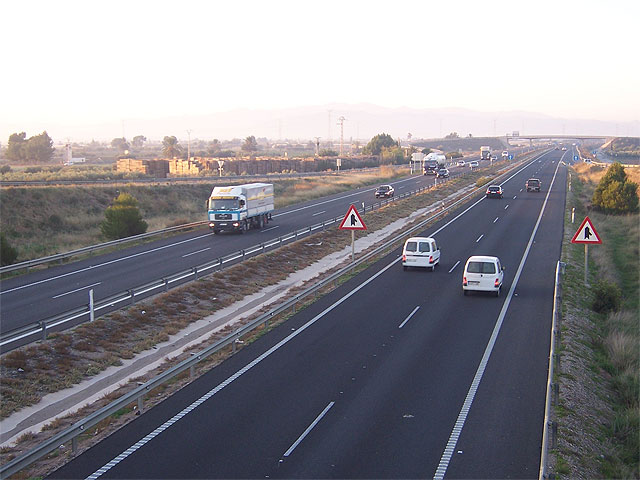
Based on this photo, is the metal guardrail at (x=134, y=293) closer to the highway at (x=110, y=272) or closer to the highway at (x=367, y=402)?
the highway at (x=110, y=272)

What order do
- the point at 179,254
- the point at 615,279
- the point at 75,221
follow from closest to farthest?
the point at 615,279 → the point at 179,254 → the point at 75,221

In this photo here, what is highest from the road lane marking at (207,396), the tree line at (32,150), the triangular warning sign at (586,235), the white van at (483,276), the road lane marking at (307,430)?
the tree line at (32,150)

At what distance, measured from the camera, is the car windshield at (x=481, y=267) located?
77.0 feet

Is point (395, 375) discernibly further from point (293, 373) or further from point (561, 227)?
point (561, 227)

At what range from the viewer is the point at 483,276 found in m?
23.3

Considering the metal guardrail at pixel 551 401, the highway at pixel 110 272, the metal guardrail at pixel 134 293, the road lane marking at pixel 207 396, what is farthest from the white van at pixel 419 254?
the highway at pixel 110 272

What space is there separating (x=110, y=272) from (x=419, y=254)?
13.4 metres

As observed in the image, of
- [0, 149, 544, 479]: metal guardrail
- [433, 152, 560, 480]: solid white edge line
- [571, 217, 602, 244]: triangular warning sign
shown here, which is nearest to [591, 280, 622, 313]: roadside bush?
[571, 217, 602, 244]: triangular warning sign

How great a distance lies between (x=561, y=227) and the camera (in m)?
43.5

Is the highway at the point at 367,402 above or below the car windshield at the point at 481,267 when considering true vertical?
below

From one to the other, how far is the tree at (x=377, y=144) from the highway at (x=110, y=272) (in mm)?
131626

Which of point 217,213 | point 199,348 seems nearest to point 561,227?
point 217,213

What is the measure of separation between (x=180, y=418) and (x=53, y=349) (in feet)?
23.5

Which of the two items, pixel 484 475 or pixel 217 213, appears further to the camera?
pixel 217 213
